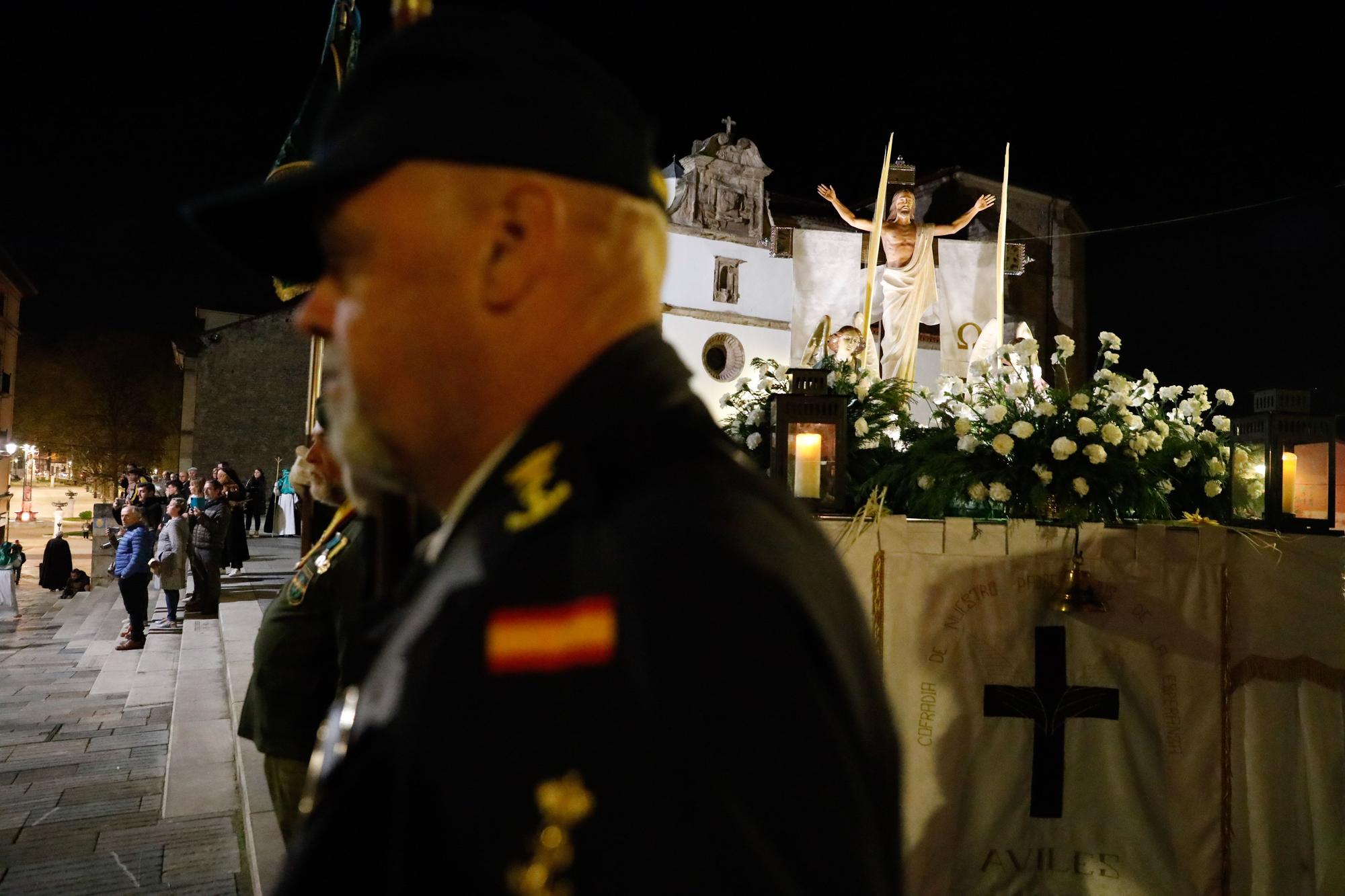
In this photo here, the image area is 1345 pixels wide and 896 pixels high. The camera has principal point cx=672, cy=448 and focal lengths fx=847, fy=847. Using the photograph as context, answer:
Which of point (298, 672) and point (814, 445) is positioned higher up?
point (814, 445)

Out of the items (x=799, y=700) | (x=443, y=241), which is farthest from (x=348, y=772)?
(x=443, y=241)

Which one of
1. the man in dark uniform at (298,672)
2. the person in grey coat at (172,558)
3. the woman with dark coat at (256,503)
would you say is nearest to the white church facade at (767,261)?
the woman with dark coat at (256,503)

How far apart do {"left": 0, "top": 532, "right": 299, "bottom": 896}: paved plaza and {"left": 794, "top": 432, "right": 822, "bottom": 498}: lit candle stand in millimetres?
2909

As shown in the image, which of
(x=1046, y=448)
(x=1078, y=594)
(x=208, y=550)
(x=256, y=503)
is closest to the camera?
(x=1078, y=594)

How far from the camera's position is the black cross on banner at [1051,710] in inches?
140

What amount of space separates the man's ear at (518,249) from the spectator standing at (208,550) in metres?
11.0

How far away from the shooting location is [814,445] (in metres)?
4.12

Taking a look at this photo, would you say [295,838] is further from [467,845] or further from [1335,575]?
[1335,575]

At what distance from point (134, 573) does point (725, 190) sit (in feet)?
57.5

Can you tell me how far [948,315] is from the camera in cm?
1930

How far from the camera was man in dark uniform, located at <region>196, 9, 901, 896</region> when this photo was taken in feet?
1.93

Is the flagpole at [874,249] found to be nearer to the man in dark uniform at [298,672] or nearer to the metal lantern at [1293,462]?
the metal lantern at [1293,462]

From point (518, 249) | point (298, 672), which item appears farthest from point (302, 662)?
point (518, 249)

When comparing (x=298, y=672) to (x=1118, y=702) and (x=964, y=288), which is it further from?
(x=964, y=288)
